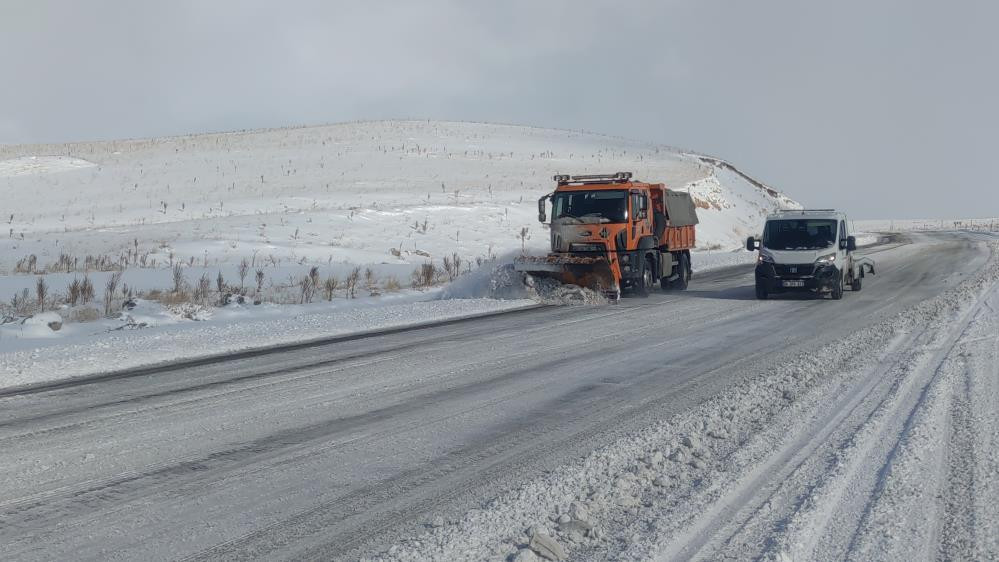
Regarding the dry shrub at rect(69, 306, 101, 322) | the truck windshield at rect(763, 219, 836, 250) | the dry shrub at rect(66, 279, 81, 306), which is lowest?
the dry shrub at rect(69, 306, 101, 322)

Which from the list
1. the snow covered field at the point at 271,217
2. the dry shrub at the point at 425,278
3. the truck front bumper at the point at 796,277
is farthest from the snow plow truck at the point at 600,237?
the dry shrub at the point at 425,278

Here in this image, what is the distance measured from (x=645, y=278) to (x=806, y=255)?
3870 mm

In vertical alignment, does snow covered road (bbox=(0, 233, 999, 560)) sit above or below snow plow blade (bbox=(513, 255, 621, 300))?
below

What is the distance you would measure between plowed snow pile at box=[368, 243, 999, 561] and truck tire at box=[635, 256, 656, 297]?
39.0 feet

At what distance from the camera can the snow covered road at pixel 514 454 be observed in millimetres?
5141

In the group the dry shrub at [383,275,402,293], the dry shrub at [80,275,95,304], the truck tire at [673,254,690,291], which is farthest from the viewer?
the truck tire at [673,254,690,291]

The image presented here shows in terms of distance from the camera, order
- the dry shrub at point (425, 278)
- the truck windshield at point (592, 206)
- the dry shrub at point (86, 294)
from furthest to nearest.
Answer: the dry shrub at point (425, 278), the truck windshield at point (592, 206), the dry shrub at point (86, 294)

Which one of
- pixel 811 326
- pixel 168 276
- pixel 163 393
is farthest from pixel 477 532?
pixel 168 276

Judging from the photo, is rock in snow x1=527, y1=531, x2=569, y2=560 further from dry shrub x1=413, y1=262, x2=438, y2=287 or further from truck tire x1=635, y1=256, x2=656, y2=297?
dry shrub x1=413, y1=262, x2=438, y2=287

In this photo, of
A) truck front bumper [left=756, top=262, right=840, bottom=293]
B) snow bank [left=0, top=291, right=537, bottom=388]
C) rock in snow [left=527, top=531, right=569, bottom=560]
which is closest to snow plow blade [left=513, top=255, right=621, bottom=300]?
snow bank [left=0, top=291, right=537, bottom=388]

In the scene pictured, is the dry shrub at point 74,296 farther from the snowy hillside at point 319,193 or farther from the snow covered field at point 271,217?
the snowy hillside at point 319,193

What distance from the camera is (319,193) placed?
5075cm

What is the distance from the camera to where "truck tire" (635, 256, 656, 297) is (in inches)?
848

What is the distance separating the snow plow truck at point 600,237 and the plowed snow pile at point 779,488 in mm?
10932
